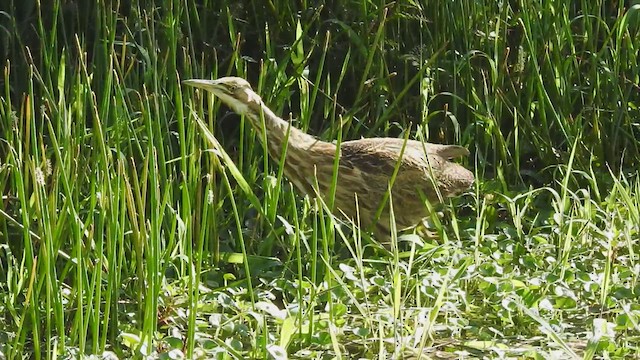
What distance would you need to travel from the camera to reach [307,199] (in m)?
3.83

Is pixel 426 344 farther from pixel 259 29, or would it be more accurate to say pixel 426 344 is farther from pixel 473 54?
pixel 259 29

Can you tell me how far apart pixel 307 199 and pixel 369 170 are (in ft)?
0.70

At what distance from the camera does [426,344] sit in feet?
9.69

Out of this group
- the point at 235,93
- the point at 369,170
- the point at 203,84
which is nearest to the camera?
the point at 203,84

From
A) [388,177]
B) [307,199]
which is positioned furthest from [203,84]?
[388,177]

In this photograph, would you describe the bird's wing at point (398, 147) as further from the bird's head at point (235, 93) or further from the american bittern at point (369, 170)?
the bird's head at point (235, 93)

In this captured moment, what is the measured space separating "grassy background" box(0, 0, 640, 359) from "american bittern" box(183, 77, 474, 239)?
81mm

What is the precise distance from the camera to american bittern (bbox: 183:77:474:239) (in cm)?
386

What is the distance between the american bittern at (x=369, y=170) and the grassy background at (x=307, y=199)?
0.27ft

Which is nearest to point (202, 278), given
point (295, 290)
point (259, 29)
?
point (295, 290)

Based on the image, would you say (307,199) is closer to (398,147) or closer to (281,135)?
(281,135)

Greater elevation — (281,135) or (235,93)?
(235,93)

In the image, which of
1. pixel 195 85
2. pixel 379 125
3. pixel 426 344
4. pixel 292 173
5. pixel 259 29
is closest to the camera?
pixel 426 344

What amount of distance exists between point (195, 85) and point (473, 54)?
1.14m
